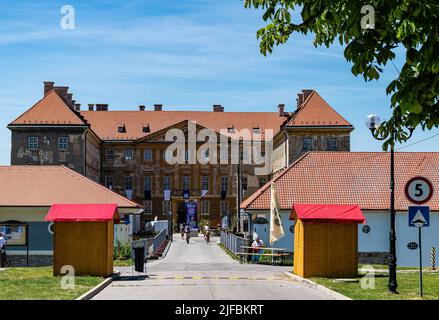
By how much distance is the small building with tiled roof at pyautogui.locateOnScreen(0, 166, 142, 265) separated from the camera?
130 ft

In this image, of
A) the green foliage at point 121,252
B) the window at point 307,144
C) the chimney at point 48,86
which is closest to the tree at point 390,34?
the green foliage at point 121,252

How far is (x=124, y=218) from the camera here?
147 ft

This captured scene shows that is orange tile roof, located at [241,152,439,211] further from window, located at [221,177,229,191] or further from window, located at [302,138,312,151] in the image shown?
window, located at [221,177,229,191]

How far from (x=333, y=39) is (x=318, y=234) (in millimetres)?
13402

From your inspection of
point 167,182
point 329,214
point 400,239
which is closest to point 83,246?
point 329,214

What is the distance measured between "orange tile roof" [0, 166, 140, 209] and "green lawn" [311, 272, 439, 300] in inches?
868

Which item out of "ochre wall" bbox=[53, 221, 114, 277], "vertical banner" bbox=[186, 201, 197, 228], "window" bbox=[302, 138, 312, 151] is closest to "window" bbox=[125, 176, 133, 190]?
"vertical banner" bbox=[186, 201, 197, 228]

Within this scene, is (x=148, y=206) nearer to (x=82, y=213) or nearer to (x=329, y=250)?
(x=82, y=213)

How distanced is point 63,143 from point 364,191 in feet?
138

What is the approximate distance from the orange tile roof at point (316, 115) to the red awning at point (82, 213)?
54.2m

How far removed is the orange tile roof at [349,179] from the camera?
134 ft
